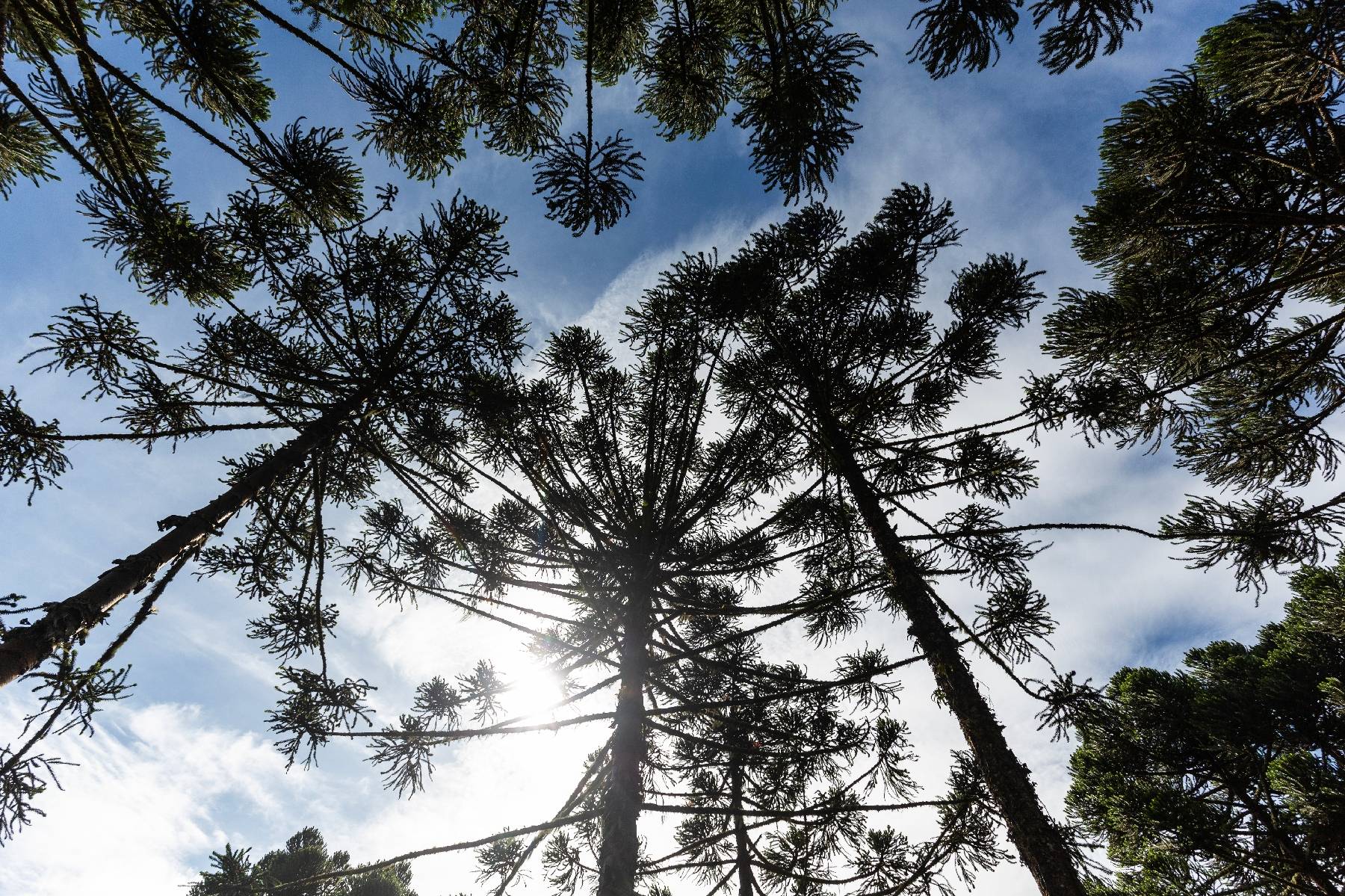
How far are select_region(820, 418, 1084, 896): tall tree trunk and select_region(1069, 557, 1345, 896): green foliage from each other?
6.12ft

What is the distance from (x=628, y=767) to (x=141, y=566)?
330 centimetres

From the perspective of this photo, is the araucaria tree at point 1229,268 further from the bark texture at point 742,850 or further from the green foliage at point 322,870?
A: the green foliage at point 322,870

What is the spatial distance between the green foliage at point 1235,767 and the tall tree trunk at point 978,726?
6.12 ft

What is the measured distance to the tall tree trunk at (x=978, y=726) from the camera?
9.80 ft

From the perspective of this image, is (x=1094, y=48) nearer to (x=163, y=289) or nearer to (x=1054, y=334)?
(x=1054, y=334)

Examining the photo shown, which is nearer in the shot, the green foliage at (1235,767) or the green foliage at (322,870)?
the green foliage at (1235,767)

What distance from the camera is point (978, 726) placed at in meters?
3.58

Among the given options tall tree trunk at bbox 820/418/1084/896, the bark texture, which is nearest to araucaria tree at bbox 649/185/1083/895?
tall tree trunk at bbox 820/418/1084/896

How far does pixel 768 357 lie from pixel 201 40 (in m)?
6.10

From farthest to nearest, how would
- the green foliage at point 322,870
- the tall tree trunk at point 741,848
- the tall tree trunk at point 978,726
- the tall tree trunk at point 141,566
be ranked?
the green foliage at point 322,870
the tall tree trunk at point 741,848
the tall tree trunk at point 978,726
the tall tree trunk at point 141,566

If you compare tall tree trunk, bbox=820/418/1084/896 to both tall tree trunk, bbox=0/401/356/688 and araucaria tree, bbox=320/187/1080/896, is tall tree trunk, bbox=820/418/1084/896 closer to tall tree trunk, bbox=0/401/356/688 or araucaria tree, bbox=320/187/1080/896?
araucaria tree, bbox=320/187/1080/896

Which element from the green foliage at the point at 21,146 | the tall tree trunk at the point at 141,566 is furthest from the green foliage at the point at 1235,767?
the green foliage at the point at 21,146

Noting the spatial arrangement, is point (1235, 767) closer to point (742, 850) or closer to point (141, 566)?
point (742, 850)

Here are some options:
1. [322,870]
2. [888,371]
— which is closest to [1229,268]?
[888,371]
